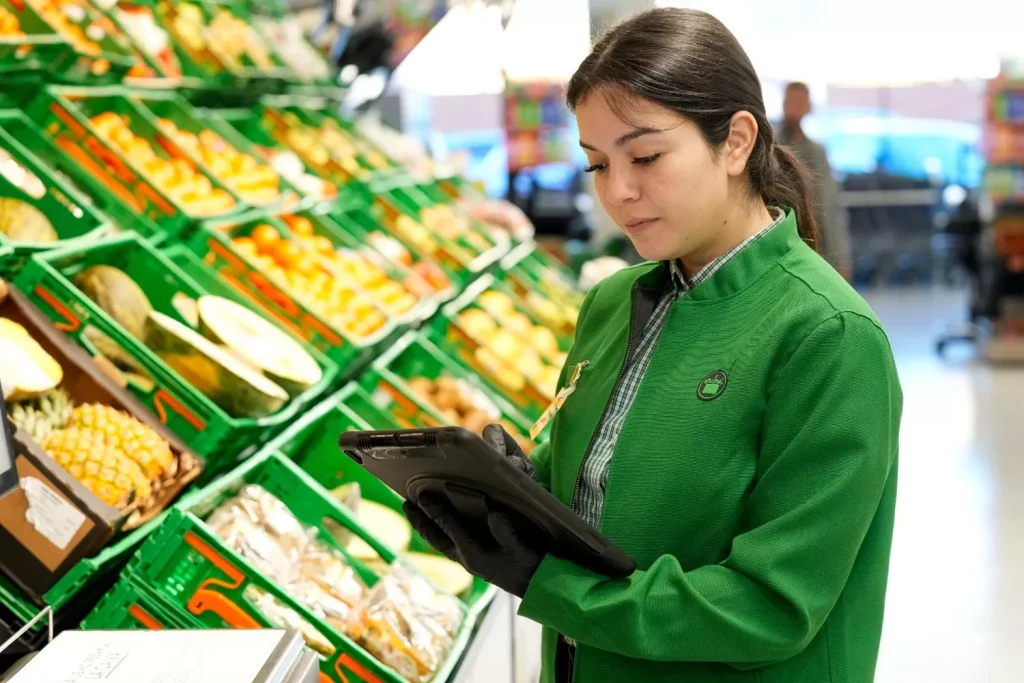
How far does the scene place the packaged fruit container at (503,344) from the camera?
3975mm

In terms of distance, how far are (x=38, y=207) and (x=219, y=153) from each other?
142cm

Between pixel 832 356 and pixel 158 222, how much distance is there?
2.06 metres

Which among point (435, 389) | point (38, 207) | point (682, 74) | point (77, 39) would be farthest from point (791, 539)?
point (77, 39)

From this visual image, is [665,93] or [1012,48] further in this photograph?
[1012,48]

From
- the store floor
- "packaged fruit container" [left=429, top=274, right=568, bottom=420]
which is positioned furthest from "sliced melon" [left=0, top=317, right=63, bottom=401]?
the store floor

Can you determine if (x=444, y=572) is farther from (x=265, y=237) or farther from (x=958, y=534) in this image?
(x=958, y=534)

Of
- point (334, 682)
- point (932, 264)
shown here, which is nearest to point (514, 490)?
point (334, 682)

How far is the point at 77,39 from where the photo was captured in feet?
10.6

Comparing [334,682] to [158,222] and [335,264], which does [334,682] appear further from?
[335,264]

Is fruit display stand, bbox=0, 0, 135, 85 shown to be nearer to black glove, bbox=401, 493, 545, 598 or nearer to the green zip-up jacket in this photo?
black glove, bbox=401, 493, 545, 598

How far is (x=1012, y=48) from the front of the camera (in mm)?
13875

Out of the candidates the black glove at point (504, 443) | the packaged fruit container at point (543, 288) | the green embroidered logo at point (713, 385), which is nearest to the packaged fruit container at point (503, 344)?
the packaged fruit container at point (543, 288)

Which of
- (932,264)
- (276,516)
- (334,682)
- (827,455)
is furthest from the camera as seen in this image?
(932,264)

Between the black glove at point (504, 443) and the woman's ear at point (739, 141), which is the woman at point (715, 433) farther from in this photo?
the black glove at point (504, 443)
